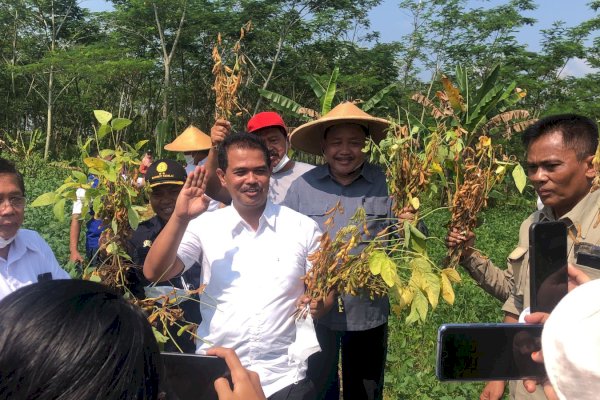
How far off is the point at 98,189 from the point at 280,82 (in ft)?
63.0

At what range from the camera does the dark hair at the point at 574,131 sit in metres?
2.07

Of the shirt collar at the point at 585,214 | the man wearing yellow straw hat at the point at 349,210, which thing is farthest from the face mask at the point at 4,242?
the shirt collar at the point at 585,214

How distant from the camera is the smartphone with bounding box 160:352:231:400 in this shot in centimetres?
131

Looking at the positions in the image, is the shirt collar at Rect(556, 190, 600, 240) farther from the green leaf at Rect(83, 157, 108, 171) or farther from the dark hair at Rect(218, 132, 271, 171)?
the green leaf at Rect(83, 157, 108, 171)

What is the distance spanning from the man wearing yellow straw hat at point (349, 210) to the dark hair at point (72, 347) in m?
1.91

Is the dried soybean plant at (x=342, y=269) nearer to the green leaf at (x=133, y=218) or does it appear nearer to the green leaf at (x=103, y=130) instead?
the green leaf at (x=133, y=218)

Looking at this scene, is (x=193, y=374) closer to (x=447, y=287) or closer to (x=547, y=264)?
(x=547, y=264)

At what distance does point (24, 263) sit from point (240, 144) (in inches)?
37.5

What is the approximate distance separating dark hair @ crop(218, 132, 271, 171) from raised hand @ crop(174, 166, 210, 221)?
31 centimetres

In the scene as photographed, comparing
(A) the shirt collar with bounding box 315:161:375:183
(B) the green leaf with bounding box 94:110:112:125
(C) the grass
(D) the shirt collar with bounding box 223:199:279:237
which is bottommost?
(C) the grass

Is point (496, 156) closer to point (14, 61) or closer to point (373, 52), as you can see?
point (373, 52)

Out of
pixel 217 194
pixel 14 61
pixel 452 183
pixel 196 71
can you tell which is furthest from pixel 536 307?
pixel 14 61

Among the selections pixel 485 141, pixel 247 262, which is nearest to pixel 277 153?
pixel 247 262

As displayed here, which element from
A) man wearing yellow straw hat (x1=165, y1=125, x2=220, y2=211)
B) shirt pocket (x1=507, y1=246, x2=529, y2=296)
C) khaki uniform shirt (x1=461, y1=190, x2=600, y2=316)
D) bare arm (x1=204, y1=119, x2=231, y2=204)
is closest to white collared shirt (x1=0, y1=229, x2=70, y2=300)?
bare arm (x1=204, y1=119, x2=231, y2=204)
